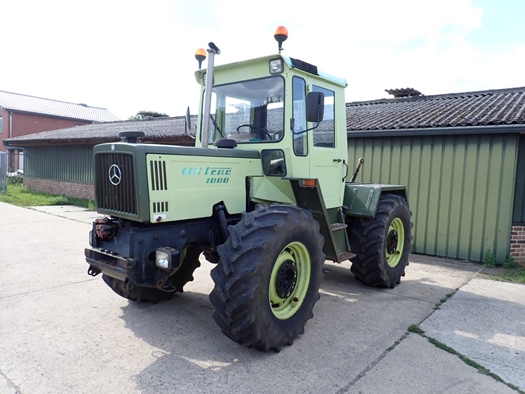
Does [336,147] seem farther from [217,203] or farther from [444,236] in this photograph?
[444,236]

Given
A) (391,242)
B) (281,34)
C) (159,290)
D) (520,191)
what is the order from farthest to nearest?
(520,191) < (391,242) < (159,290) < (281,34)

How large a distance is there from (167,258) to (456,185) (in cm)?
603

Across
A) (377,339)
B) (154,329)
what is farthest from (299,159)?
(154,329)

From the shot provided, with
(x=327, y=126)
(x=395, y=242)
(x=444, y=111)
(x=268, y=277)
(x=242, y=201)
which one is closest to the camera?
(x=268, y=277)

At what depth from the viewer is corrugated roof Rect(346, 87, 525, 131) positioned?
732 centimetres

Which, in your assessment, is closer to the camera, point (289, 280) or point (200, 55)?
point (289, 280)

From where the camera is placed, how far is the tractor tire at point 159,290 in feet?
13.9

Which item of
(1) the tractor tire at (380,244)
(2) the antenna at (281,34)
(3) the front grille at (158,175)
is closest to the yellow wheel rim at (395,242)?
(1) the tractor tire at (380,244)

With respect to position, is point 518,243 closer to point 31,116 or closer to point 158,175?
point 158,175

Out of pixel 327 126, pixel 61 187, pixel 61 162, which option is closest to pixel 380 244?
pixel 327 126

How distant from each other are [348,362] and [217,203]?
1.84 meters

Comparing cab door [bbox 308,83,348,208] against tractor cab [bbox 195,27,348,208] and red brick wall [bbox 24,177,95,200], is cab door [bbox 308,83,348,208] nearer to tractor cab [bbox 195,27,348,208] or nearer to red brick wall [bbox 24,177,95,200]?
tractor cab [bbox 195,27,348,208]

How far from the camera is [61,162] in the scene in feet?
56.6

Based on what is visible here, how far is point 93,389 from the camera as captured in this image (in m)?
2.89
